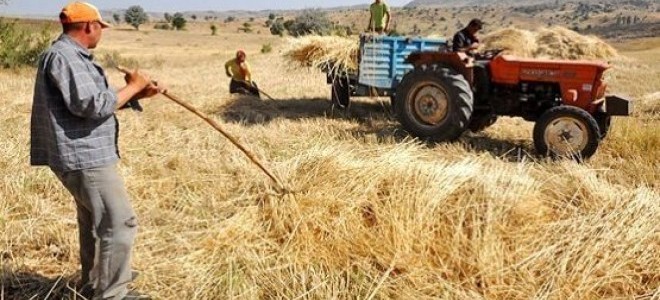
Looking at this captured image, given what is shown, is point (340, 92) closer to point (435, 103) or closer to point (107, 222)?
point (435, 103)

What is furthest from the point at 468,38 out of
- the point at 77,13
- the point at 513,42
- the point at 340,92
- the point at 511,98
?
the point at 513,42

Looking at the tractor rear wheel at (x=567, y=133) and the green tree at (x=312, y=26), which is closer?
the tractor rear wheel at (x=567, y=133)

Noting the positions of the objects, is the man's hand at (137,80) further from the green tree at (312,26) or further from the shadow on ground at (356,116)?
the green tree at (312,26)

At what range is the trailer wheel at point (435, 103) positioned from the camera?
6.76 metres

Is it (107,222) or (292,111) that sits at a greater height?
(107,222)

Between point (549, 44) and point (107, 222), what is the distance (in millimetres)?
17753

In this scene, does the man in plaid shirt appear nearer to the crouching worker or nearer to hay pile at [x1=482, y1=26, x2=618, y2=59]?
the crouching worker

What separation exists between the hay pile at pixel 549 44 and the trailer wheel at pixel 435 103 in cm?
1068

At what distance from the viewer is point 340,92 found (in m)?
9.10

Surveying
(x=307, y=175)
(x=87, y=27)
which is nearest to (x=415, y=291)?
(x=307, y=175)

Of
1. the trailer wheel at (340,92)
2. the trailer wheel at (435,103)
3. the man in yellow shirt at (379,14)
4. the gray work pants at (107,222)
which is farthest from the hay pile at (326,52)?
the gray work pants at (107,222)

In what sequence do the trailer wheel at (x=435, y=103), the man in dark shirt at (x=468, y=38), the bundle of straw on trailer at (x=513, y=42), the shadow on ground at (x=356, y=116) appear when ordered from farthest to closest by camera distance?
the bundle of straw on trailer at (x=513, y=42), the man in dark shirt at (x=468, y=38), the shadow on ground at (x=356, y=116), the trailer wheel at (x=435, y=103)

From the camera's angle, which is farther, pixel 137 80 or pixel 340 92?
→ pixel 340 92

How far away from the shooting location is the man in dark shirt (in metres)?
7.45
